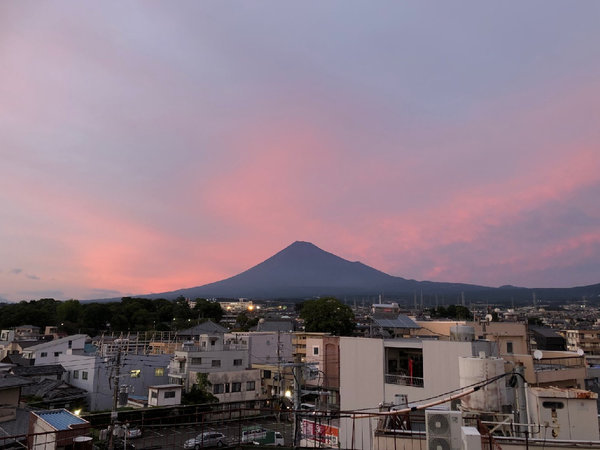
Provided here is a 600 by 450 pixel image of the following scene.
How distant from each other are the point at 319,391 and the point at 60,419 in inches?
539

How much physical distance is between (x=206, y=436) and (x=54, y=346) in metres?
24.6

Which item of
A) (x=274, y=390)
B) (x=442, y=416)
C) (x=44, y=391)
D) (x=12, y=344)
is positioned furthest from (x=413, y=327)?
(x=12, y=344)

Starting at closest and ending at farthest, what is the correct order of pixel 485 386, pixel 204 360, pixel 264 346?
pixel 485 386 < pixel 204 360 < pixel 264 346

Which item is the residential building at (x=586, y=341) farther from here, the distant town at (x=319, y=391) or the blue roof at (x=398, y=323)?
the blue roof at (x=398, y=323)

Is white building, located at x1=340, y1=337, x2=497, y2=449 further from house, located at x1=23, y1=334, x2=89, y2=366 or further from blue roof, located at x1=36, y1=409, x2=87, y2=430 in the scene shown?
house, located at x1=23, y1=334, x2=89, y2=366

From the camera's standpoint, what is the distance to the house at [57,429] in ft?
36.8

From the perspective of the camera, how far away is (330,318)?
55062 mm

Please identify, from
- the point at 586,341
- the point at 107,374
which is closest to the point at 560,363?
the point at 107,374

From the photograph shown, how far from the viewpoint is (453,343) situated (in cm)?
2025

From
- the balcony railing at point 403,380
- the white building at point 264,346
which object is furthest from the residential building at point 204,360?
the balcony railing at point 403,380

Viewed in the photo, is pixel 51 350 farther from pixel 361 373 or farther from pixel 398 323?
pixel 398 323

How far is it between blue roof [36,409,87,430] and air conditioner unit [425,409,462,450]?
9606 mm

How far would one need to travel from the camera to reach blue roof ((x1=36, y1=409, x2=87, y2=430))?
1184cm

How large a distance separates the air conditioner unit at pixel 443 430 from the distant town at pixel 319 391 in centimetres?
2
